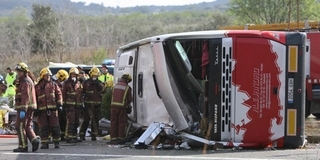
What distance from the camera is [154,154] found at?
11.0m

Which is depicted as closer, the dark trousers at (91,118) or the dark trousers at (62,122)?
the dark trousers at (62,122)

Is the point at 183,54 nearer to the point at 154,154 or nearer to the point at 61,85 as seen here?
the point at 154,154

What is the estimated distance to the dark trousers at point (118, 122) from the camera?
516 inches

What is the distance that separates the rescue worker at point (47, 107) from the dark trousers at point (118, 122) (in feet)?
3.74

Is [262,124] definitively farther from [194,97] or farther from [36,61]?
[36,61]

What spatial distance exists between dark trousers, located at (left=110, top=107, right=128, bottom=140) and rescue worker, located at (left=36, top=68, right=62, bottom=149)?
3.74 feet

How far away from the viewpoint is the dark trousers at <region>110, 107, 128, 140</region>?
43.0 ft

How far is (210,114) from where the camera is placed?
11.4 metres

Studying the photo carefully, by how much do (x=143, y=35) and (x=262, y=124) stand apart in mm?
61276

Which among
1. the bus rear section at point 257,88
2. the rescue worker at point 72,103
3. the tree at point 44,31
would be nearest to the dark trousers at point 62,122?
the rescue worker at point 72,103

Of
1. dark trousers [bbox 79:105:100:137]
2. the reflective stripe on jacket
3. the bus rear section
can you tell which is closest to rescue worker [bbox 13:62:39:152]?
the reflective stripe on jacket

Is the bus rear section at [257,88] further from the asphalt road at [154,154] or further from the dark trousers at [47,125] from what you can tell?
the dark trousers at [47,125]

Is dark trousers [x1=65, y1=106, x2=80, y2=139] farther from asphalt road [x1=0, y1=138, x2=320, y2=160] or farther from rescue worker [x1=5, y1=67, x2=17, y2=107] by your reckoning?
rescue worker [x1=5, y1=67, x2=17, y2=107]

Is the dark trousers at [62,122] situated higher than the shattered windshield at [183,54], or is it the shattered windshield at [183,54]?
the shattered windshield at [183,54]
